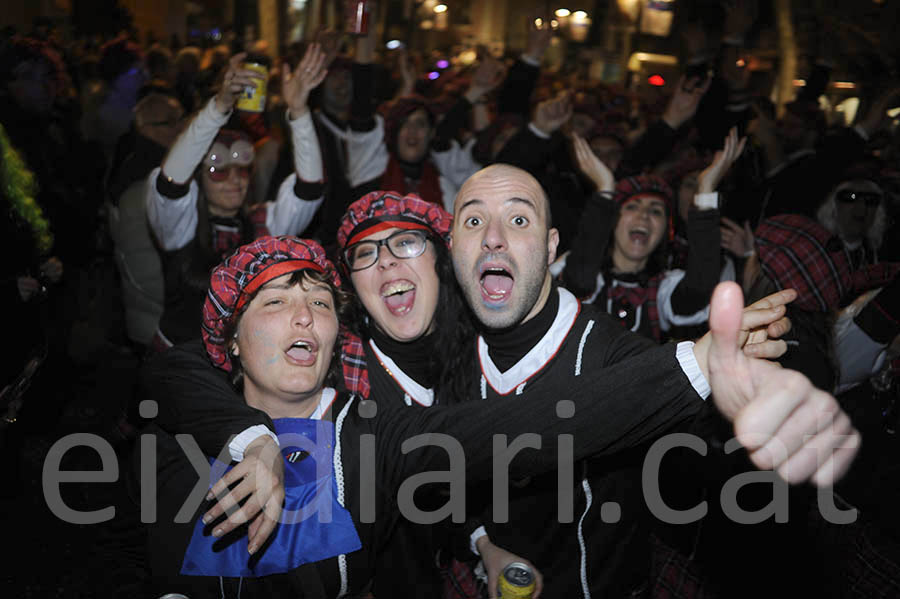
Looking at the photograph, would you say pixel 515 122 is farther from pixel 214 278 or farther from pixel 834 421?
pixel 834 421

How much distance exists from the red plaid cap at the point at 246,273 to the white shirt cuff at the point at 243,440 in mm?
440

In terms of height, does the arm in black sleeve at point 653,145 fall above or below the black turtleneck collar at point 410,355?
above

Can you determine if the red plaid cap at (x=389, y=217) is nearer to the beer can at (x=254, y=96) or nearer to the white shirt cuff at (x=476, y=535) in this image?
the white shirt cuff at (x=476, y=535)

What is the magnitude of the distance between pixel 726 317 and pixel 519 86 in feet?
18.2

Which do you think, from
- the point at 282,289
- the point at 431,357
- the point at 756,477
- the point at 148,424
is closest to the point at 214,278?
the point at 282,289

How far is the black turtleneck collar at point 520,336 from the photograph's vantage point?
7.29 ft

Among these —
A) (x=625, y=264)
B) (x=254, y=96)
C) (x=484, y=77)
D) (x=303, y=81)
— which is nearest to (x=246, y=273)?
(x=254, y=96)

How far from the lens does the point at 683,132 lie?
5312 mm

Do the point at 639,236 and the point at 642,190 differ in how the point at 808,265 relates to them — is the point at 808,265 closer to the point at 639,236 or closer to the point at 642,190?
the point at 639,236

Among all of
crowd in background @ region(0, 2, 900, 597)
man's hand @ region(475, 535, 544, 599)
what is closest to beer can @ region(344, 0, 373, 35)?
crowd in background @ region(0, 2, 900, 597)

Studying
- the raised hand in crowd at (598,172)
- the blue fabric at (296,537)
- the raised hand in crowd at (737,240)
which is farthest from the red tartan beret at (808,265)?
the blue fabric at (296,537)

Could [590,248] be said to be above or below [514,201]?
below

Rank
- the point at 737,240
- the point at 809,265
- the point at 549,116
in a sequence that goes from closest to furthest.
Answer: the point at 809,265 < the point at 737,240 < the point at 549,116

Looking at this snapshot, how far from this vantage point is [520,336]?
222cm
